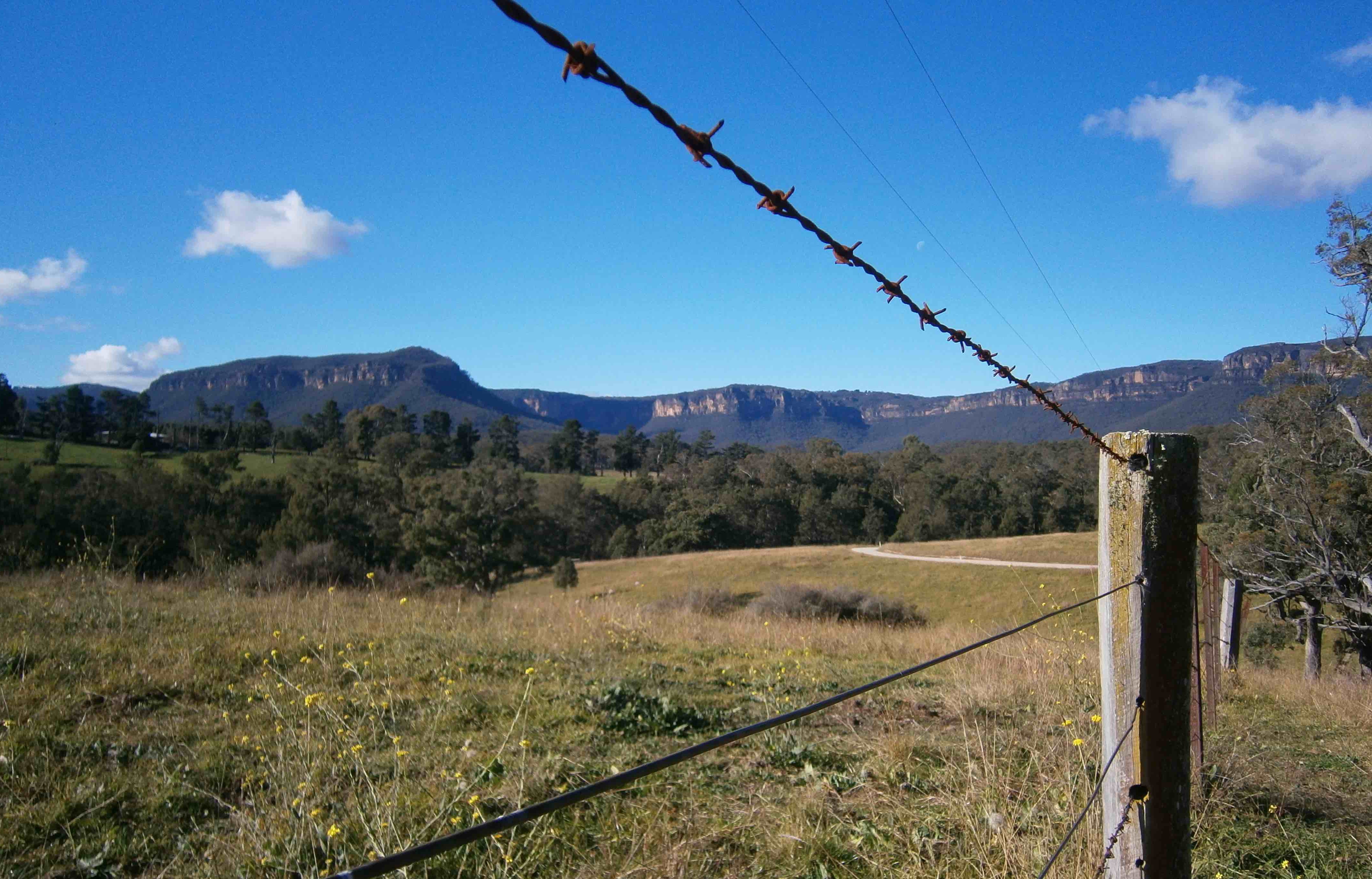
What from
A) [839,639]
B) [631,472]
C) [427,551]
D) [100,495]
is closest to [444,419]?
[631,472]

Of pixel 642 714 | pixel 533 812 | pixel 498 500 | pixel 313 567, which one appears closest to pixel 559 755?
pixel 642 714

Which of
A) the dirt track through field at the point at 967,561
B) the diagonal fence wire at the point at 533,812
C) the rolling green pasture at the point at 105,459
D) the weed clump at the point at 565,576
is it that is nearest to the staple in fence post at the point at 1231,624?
the diagonal fence wire at the point at 533,812

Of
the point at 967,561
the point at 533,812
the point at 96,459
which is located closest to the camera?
the point at 533,812

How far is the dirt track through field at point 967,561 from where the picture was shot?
1331 inches

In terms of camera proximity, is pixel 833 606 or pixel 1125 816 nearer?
pixel 1125 816

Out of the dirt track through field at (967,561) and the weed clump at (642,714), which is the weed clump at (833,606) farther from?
the weed clump at (642,714)

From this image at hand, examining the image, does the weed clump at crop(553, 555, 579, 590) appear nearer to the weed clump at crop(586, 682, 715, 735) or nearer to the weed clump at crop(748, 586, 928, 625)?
the weed clump at crop(748, 586, 928, 625)

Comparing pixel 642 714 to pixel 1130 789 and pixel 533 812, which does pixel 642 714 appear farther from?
pixel 533 812

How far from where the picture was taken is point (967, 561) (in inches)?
1505

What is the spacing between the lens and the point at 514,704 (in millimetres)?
5156

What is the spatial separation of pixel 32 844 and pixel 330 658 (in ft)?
8.92

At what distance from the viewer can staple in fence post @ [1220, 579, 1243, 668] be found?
28.1ft

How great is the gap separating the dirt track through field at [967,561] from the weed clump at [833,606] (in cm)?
1019

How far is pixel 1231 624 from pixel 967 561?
30.9 metres
